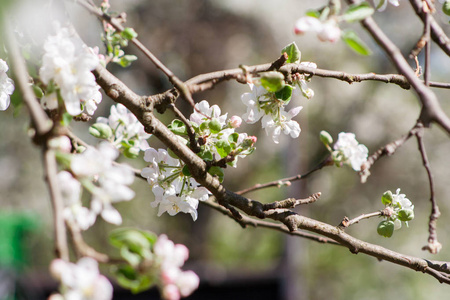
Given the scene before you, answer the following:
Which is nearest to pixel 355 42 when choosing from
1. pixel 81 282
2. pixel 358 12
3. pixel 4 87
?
pixel 358 12

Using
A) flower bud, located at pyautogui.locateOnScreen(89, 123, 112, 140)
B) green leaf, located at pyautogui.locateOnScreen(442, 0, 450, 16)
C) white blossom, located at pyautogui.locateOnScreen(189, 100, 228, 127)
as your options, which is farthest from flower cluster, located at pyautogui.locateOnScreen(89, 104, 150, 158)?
green leaf, located at pyautogui.locateOnScreen(442, 0, 450, 16)

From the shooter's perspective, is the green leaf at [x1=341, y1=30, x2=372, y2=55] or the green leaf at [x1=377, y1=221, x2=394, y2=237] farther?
the green leaf at [x1=377, y1=221, x2=394, y2=237]

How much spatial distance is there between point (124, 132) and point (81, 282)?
0.49 meters

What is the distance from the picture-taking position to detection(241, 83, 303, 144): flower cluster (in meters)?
0.74

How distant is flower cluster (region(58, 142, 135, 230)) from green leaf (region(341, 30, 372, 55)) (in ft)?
0.90

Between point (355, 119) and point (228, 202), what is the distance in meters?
6.47

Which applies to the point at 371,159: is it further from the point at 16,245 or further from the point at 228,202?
the point at 16,245

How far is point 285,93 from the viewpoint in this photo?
0.71 meters

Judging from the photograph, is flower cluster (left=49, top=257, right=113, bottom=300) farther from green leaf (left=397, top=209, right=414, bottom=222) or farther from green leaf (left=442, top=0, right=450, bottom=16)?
green leaf (left=442, top=0, right=450, bottom=16)

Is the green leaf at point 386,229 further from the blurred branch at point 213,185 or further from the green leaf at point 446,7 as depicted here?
the green leaf at point 446,7

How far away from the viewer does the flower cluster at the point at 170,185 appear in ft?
2.45

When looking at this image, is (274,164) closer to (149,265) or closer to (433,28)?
(433,28)

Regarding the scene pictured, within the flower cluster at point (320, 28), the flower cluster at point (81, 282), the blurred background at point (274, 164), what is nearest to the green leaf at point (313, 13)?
the flower cluster at point (320, 28)

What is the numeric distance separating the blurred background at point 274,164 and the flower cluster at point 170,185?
2.62 m
